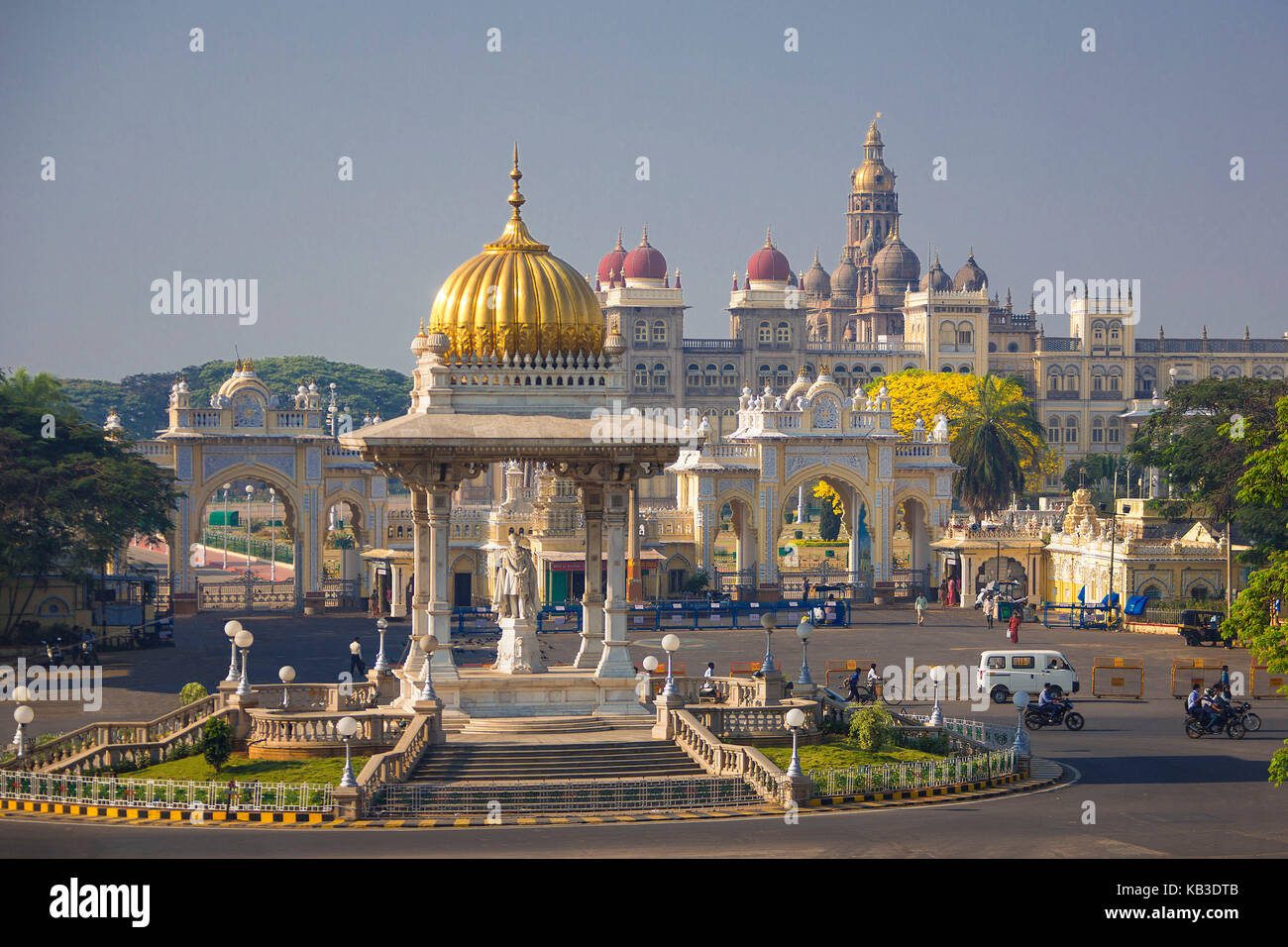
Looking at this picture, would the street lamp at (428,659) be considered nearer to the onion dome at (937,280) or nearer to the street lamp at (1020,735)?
the street lamp at (1020,735)

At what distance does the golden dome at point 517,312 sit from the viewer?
32906 mm

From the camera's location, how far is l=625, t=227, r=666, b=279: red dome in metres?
125

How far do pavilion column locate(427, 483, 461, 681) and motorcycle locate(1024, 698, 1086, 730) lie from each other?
12658 millimetres

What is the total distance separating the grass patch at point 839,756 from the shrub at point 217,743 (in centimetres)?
873

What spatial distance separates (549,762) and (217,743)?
521 cm

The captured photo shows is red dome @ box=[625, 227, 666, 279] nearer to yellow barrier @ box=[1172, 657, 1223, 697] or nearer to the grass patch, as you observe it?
yellow barrier @ box=[1172, 657, 1223, 697]

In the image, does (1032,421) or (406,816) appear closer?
(406,816)

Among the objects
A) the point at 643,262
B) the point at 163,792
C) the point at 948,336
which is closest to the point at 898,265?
the point at 948,336

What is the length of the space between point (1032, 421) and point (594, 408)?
6438 centimetres

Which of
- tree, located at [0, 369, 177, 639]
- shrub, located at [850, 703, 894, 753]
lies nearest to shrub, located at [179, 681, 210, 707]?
shrub, located at [850, 703, 894, 753]

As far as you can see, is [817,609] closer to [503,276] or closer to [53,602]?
[53,602]
